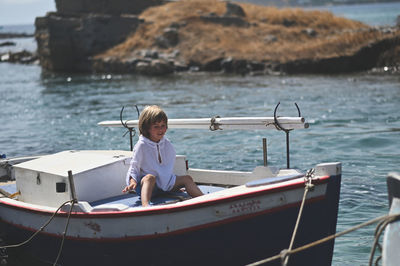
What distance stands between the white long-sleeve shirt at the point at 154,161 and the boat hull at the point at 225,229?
782mm

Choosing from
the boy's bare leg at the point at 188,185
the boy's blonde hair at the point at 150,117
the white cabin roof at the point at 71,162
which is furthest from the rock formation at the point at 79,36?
the boy's blonde hair at the point at 150,117

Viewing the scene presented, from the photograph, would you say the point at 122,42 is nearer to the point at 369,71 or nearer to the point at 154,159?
the point at 369,71

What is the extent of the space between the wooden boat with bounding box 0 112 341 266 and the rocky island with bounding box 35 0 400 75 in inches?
916

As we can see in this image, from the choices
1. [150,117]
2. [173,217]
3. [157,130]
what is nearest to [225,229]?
[173,217]

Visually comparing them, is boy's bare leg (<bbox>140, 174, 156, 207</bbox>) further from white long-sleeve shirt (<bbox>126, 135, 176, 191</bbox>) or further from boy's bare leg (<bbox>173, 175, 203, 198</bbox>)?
boy's bare leg (<bbox>173, 175, 203, 198</bbox>)

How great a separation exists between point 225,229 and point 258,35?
29638 millimetres

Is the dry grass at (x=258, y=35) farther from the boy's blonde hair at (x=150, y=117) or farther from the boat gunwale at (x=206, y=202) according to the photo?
the boat gunwale at (x=206, y=202)

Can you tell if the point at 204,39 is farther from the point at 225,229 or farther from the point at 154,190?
the point at 225,229

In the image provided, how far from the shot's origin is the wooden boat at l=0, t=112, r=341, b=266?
5.84m

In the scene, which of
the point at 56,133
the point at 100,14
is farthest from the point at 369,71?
the point at 100,14

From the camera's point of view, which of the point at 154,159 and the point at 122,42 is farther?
the point at 122,42

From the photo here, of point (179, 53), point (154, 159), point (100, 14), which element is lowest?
point (154, 159)

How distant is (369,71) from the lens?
28.4 metres

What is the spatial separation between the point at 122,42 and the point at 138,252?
32.9 m
